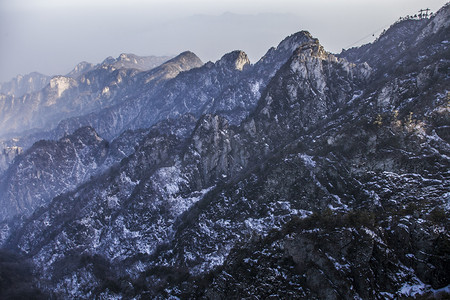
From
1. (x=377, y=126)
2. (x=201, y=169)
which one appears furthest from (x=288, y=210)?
(x=201, y=169)

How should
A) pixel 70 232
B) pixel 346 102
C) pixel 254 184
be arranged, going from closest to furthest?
1. pixel 254 184
2. pixel 346 102
3. pixel 70 232

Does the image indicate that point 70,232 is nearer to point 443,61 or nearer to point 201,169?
point 201,169

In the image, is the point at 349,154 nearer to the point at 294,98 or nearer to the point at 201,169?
the point at 294,98

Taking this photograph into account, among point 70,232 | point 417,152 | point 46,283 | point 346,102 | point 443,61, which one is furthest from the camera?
point 70,232

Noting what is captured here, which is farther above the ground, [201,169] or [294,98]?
[294,98]

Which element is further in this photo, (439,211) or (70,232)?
(70,232)

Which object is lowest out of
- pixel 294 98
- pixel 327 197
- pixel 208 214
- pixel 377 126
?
pixel 327 197
